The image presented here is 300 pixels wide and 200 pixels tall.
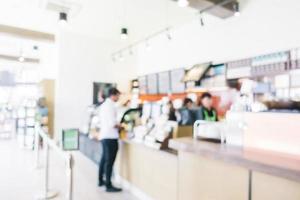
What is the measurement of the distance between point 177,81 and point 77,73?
9.78 feet

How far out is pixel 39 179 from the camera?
173 inches

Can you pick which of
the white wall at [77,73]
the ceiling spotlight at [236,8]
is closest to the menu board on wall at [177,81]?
the ceiling spotlight at [236,8]

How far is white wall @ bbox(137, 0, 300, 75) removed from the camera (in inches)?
150

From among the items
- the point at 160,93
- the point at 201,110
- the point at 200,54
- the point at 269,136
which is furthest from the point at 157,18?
the point at 269,136

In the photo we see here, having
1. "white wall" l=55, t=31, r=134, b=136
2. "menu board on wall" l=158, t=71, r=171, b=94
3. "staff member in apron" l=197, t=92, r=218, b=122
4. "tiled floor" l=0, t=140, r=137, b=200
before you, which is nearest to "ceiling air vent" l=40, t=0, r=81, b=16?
"white wall" l=55, t=31, r=134, b=136

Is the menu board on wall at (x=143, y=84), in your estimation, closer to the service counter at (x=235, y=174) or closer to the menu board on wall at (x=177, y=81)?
the menu board on wall at (x=177, y=81)

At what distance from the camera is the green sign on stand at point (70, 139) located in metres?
3.01

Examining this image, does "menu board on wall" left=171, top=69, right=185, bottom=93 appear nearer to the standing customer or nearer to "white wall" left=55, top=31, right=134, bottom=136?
"white wall" left=55, top=31, right=134, bottom=136

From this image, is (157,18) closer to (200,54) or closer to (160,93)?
(200,54)

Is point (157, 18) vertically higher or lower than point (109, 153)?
higher

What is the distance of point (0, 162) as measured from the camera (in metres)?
5.49

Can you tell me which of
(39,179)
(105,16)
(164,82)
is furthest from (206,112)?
(39,179)

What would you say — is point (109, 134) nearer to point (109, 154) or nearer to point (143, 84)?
point (109, 154)

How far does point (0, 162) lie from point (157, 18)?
4.99 m
